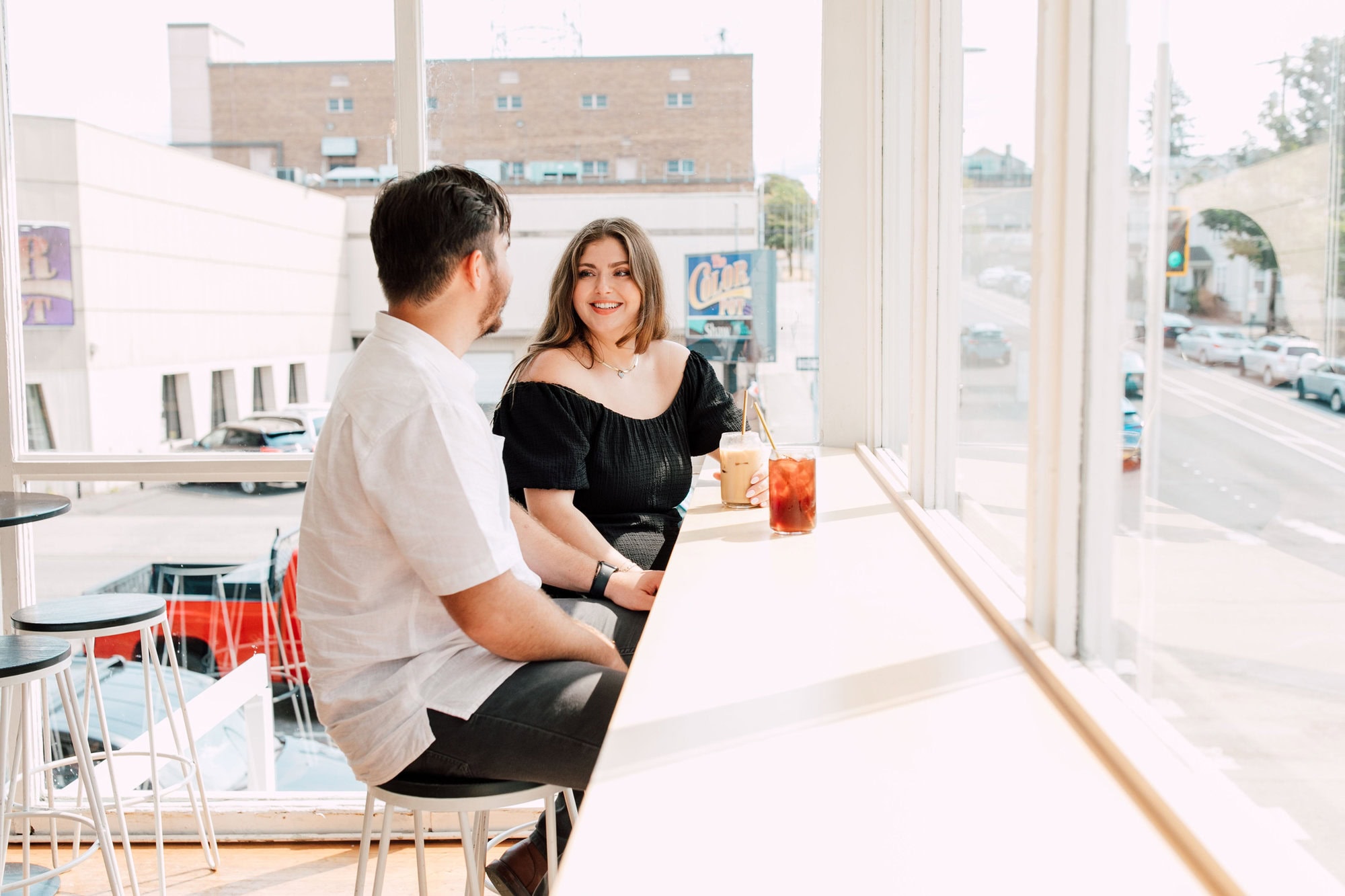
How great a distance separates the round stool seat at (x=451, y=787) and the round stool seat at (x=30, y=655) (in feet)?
3.38

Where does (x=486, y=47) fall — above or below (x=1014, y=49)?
above

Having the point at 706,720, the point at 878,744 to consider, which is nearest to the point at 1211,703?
the point at 878,744

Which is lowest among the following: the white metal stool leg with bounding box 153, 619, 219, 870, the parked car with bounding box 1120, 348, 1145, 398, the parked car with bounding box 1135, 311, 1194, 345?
the white metal stool leg with bounding box 153, 619, 219, 870

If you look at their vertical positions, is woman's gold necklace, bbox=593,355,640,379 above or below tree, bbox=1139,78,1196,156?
below

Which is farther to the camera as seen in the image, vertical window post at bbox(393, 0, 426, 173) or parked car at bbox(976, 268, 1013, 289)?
vertical window post at bbox(393, 0, 426, 173)

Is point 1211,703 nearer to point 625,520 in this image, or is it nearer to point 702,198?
point 625,520

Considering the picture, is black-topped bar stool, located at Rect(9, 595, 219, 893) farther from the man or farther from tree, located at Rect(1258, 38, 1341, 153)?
tree, located at Rect(1258, 38, 1341, 153)

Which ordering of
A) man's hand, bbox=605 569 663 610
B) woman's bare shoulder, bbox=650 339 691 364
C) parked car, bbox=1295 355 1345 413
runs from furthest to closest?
woman's bare shoulder, bbox=650 339 691 364, man's hand, bbox=605 569 663 610, parked car, bbox=1295 355 1345 413

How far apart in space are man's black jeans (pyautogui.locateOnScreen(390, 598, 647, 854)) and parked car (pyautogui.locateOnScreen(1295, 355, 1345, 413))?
1.06m

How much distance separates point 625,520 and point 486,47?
144cm

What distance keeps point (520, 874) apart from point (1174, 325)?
4.81 ft

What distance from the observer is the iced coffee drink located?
229 cm

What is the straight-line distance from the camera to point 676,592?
160 centimetres

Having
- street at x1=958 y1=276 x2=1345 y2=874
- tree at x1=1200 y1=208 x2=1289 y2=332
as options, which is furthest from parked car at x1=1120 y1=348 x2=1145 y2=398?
tree at x1=1200 y1=208 x2=1289 y2=332
